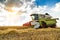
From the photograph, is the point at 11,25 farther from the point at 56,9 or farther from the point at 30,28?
Result: the point at 56,9

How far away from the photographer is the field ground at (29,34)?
6.54 ft

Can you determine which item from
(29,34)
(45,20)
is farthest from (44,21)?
(29,34)

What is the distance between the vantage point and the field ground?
1992mm

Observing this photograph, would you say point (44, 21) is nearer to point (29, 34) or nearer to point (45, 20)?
point (45, 20)

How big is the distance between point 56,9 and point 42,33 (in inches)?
14.7

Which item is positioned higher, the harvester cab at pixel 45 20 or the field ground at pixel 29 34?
the harvester cab at pixel 45 20

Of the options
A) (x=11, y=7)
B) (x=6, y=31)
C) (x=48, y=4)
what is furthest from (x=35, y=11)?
(x=6, y=31)

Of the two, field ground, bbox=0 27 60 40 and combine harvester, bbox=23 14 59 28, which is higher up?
combine harvester, bbox=23 14 59 28

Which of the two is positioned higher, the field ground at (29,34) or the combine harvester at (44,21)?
the combine harvester at (44,21)

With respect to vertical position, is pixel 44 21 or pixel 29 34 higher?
pixel 44 21

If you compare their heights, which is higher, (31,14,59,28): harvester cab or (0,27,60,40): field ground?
(31,14,59,28): harvester cab

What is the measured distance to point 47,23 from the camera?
206 centimetres

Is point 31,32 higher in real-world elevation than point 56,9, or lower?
lower

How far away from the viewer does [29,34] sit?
202cm
